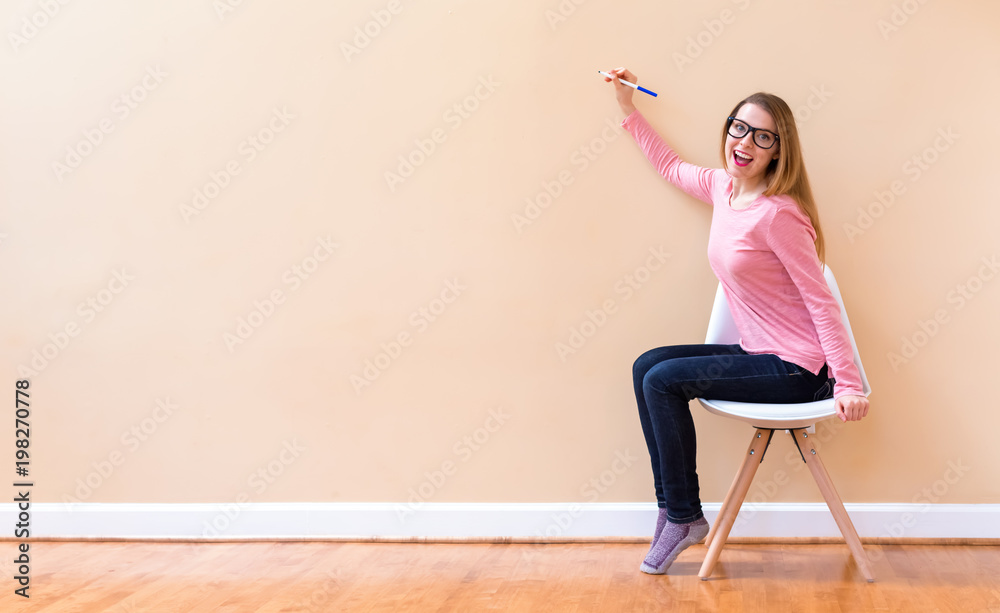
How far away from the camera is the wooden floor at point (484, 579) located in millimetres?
1697

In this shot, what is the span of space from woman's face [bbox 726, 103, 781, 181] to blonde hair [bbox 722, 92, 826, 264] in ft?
0.04

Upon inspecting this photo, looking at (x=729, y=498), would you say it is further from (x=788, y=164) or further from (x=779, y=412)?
(x=788, y=164)

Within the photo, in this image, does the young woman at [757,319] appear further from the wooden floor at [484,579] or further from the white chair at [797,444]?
the wooden floor at [484,579]

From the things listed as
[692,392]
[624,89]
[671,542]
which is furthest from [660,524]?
[624,89]

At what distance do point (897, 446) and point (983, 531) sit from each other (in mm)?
292

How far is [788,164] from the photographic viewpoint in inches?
73.2

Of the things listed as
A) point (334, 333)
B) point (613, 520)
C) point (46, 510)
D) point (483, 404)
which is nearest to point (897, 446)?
point (613, 520)

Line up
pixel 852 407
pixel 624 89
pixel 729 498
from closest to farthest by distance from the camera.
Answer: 1. pixel 852 407
2. pixel 729 498
3. pixel 624 89

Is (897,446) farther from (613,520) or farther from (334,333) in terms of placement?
(334,333)

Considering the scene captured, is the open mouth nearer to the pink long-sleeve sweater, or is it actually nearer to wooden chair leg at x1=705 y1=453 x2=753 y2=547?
the pink long-sleeve sweater

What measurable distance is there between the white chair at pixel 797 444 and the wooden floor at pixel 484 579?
76mm

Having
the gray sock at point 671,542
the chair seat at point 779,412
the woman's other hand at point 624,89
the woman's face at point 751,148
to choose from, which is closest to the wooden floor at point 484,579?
the gray sock at point 671,542

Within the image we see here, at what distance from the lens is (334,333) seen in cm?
224

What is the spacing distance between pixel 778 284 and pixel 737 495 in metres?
0.50
